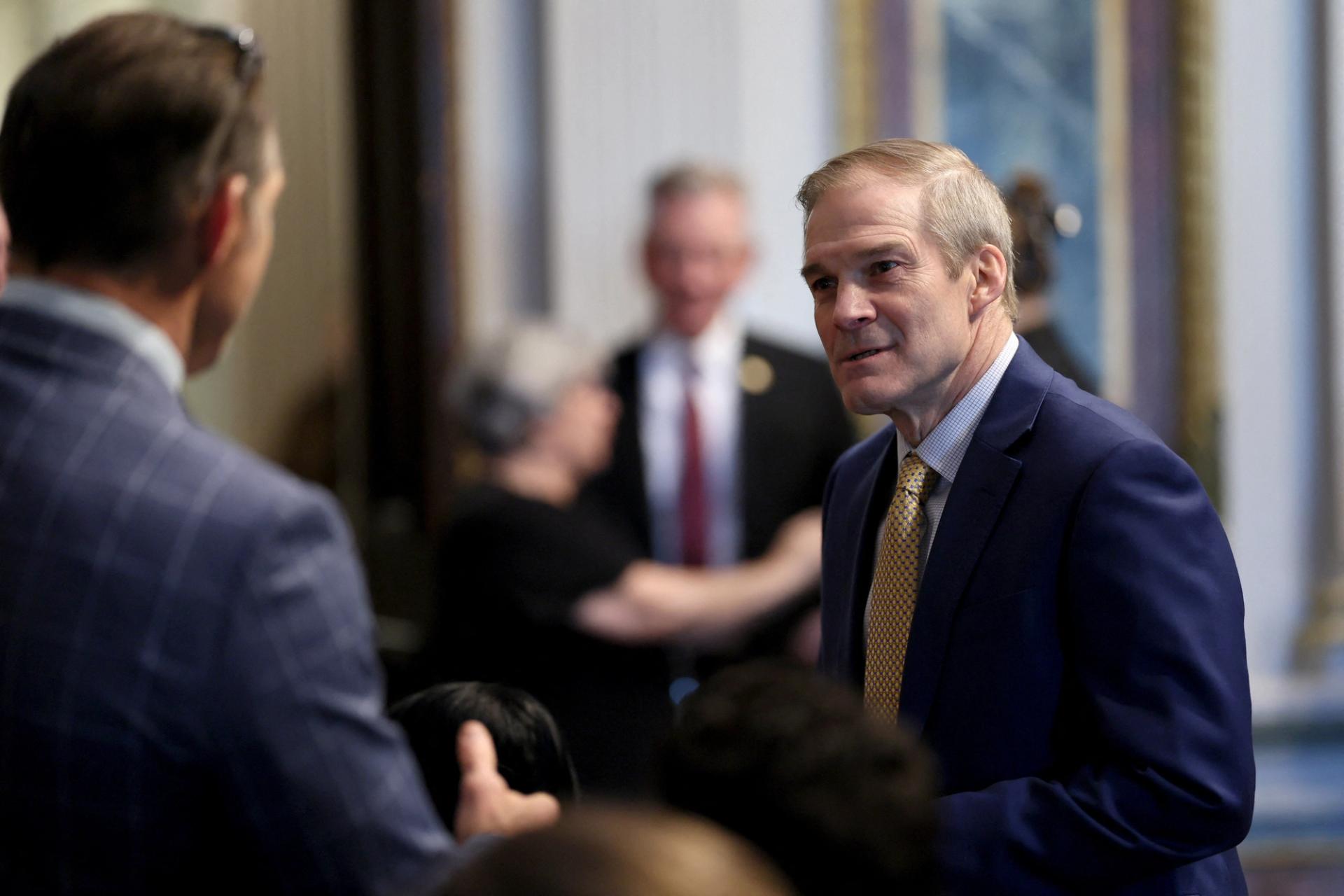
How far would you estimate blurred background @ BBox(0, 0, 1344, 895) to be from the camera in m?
4.78

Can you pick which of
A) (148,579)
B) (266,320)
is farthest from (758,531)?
(148,579)

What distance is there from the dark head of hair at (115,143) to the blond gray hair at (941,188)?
76 cm

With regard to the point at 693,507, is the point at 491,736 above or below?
above

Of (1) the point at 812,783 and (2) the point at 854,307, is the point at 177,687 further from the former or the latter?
(2) the point at 854,307

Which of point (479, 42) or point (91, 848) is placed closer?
point (91, 848)

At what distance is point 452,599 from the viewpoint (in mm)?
3480

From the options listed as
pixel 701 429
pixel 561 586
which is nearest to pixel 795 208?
pixel 701 429

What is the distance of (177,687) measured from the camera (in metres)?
1.20

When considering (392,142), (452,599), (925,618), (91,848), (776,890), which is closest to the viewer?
(776,890)

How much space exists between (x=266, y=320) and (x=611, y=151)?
4.07ft

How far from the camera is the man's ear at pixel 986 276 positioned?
6.11ft

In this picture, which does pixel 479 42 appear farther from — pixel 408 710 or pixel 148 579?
pixel 148 579

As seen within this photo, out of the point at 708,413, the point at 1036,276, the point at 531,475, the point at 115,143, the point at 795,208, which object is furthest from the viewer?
the point at 795,208

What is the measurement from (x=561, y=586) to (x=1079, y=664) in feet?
6.19
